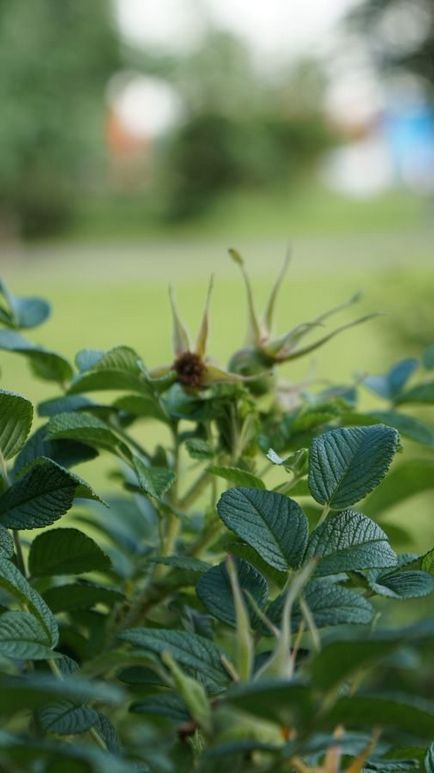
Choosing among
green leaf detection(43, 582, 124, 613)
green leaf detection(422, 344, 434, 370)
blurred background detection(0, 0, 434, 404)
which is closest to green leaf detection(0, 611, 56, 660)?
green leaf detection(43, 582, 124, 613)

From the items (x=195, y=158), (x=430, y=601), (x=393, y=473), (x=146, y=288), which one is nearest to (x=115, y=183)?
(x=195, y=158)

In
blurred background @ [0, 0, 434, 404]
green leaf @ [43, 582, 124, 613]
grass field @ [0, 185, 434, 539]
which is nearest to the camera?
green leaf @ [43, 582, 124, 613]

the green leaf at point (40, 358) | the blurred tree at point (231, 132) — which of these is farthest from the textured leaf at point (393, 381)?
the blurred tree at point (231, 132)

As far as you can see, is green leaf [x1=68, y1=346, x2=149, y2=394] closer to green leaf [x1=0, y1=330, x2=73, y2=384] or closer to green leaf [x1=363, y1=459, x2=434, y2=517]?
green leaf [x1=0, y1=330, x2=73, y2=384]

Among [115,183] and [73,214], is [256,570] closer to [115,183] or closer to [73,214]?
[73,214]

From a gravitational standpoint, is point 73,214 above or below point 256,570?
below

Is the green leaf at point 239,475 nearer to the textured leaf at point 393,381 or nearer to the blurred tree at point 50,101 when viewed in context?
the textured leaf at point 393,381
